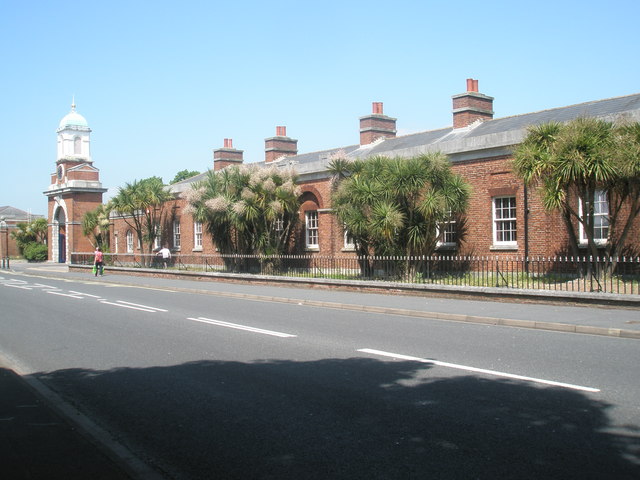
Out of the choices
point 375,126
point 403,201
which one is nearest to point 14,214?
point 375,126

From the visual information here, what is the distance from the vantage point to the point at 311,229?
29.9m

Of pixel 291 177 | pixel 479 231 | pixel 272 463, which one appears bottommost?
pixel 272 463

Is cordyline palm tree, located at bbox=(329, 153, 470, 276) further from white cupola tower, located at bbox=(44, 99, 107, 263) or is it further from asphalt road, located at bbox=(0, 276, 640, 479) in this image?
white cupola tower, located at bbox=(44, 99, 107, 263)

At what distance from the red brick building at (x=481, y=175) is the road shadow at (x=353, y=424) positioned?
13.4 meters

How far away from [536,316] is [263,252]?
1745 centimetres

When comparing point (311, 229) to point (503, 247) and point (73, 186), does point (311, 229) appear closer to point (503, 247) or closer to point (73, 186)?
point (503, 247)

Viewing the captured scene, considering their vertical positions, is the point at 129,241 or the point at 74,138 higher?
the point at 74,138

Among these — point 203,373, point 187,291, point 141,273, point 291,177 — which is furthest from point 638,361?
point 141,273

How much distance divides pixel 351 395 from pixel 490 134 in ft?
53.4

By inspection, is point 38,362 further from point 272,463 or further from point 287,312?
point 287,312

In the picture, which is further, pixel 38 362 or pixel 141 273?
pixel 141 273

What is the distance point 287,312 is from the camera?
52.6 ft

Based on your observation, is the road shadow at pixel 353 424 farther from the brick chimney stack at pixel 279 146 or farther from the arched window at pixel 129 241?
the arched window at pixel 129 241

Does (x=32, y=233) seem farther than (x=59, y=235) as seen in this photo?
Yes
